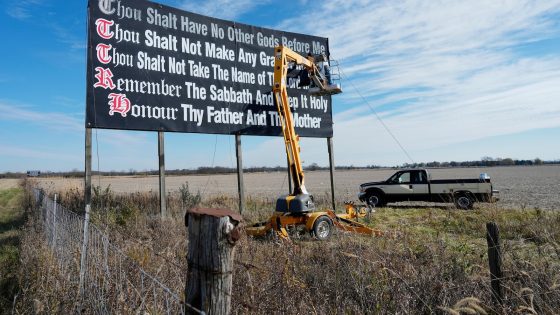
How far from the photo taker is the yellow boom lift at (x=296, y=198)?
8844mm

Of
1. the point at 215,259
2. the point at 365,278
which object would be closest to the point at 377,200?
the point at 365,278

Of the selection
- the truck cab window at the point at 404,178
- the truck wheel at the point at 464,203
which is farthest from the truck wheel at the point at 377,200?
the truck wheel at the point at 464,203

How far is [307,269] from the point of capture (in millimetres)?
4883

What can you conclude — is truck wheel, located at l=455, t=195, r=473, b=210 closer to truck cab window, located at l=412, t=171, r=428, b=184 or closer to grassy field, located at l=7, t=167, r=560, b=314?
truck cab window, located at l=412, t=171, r=428, b=184

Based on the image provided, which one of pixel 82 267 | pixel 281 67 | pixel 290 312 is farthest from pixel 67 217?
pixel 281 67

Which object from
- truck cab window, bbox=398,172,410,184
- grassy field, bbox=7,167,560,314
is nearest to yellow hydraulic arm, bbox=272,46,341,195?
grassy field, bbox=7,167,560,314

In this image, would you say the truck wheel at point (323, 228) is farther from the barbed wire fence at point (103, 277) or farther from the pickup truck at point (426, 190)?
the pickup truck at point (426, 190)

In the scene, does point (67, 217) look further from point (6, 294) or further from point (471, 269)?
point (471, 269)

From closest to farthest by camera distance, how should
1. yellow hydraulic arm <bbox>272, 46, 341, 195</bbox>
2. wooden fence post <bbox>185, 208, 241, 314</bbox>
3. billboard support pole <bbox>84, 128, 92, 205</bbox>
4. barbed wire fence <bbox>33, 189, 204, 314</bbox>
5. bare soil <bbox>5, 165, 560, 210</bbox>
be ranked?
wooden fence post <bbox>185, 208, 241, 314</bbox> < barbed wire fence <bbox>33, 189, 204, 314</bbox> < billboard support pole <bbox>84, 128, 92, 205</bbox> < yellow hydraulic arm <bbox>272, 46, 341, 195</bbox> < bare soil <bbox>5, 165, 560, 210</bbox>

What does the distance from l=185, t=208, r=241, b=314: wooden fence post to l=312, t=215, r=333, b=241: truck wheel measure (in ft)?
22.5

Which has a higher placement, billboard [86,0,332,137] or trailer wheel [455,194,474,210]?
billboard [86,0,332,137]

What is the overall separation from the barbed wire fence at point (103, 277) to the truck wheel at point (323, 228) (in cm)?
460

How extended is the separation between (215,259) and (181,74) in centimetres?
928

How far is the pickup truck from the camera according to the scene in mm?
15922
